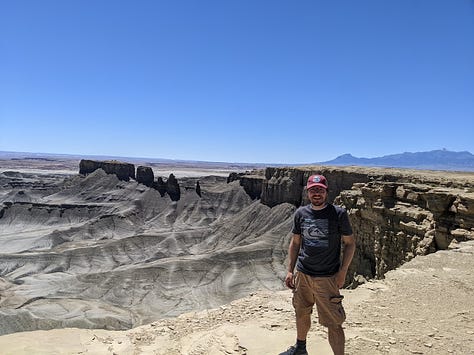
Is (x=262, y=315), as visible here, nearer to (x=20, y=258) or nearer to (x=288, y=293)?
(x=288, y=293)

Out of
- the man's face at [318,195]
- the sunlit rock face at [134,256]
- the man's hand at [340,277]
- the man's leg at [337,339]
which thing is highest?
the man's face at [318,195]

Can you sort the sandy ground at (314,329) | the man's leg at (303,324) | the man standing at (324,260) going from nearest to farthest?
the man standing at (324,260), the man's leg at (303,324), the sandy ground at (314,329)

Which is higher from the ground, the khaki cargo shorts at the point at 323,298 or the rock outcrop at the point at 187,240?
the khaki cargo shorts at the point at 323,298

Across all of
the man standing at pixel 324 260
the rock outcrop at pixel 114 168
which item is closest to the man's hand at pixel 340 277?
the man standing at pixel 324 260

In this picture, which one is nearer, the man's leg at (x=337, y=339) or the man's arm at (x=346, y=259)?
the man's leg at (x=337, y=339)

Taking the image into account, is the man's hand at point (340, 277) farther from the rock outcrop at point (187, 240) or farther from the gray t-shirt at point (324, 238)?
the rock outcrop at point (187, 240)

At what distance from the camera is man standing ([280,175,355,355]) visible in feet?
20.5

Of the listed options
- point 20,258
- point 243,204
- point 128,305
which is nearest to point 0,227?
point 20,258

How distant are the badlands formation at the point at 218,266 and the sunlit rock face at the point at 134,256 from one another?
23cm

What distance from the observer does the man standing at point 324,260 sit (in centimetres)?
624

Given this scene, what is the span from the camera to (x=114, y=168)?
114 meters

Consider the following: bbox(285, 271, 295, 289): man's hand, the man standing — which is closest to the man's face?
the man standing

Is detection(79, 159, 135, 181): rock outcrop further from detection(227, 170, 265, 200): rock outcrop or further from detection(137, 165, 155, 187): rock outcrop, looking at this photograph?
detection(227, 170, 265, 200): rock outcrop

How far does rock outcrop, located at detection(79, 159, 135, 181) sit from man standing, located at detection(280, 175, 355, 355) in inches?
4196
